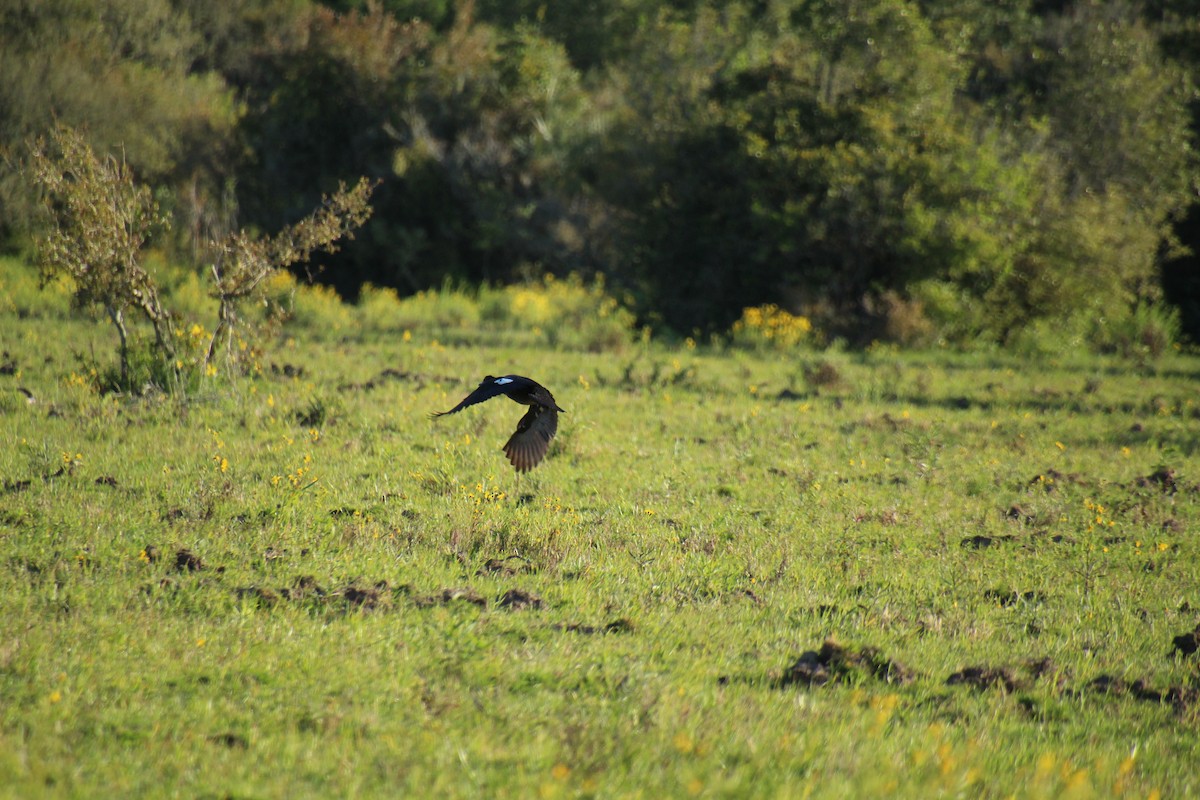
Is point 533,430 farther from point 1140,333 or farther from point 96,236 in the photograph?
point 1140,333

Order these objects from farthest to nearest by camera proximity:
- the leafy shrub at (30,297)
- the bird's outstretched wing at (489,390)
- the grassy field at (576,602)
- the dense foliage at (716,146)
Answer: the dense foliage at (716,146)
the leafy shrub at (30,297)
the bird's outstretched wing at (489,390)
the grassy field at (576,602)

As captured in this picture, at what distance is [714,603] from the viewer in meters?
5.79

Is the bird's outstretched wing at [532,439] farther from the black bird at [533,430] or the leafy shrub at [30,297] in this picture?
the leafy shrub at [30,297]

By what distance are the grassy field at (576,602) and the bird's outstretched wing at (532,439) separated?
18.4 inches

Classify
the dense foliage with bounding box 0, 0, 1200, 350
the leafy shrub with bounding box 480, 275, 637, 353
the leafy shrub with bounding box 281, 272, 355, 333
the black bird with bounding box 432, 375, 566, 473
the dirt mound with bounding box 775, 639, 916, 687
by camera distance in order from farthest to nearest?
the dense foliage with bounding box 0, 0, 1200, 350 < the leafy shrub with bounding box 281, 272, 355, 333 < the leafy shrub with bounding box 480, 275, 637, 353 < the black bird with bounding box 432, 375, 566, 473 < the dirt mound with bounding box 775, 639, 916, 687

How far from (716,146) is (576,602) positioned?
15.8 metres

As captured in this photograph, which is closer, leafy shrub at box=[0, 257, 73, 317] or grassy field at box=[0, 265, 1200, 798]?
grassy field at box=[0, 265, 1200, 798]

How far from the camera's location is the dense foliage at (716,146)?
18906mm

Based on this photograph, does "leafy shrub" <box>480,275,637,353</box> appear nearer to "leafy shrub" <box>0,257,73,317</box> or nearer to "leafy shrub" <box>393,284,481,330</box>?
"leafy shrub" <box>393,284,481,330</box>

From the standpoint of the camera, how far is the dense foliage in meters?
18.9

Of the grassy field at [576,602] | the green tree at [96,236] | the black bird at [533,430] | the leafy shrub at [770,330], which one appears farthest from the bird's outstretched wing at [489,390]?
the leafy shrub at [770,330]

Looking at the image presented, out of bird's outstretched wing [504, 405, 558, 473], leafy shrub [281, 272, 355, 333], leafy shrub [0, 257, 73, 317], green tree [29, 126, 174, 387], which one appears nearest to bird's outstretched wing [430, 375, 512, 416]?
bird's outstretched wing [504, 405, 558, 473]

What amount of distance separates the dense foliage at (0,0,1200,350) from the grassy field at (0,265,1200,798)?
845 centimetres

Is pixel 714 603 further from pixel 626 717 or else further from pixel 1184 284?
pixel 1184 284
